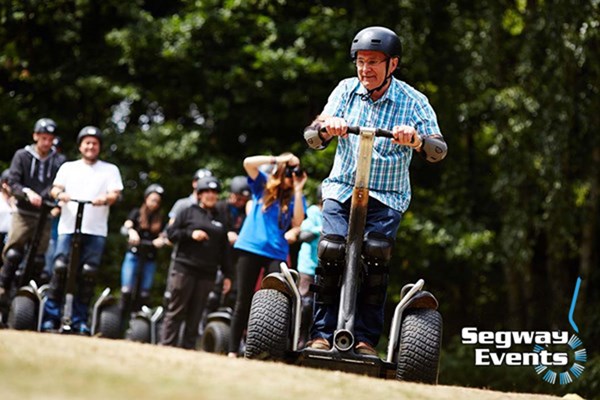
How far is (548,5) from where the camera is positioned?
55.9ft

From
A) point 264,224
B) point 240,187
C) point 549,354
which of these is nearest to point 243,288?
point 264,224

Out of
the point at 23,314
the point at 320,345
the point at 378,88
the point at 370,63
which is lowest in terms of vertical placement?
the point at 320,345

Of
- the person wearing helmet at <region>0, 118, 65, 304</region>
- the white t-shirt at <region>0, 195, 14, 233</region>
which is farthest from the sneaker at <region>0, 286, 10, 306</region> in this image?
the white t-shirt at <region>0, 195, 14, 233</region>

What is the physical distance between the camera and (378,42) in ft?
23.7

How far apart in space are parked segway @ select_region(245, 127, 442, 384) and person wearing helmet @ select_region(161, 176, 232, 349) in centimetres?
511

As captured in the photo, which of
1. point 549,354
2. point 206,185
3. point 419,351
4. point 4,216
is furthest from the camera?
point 549,354

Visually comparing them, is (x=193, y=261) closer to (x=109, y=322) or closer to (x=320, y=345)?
(x=109, y=322)

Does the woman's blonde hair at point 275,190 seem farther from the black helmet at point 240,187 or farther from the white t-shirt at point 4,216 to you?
the white t-shirt at point 4,216

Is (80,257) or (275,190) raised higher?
(275,190)

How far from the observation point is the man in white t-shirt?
1096cm

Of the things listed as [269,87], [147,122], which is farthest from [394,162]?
[147,122]

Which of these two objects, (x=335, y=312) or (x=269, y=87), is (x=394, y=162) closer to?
(x=335, y=312)

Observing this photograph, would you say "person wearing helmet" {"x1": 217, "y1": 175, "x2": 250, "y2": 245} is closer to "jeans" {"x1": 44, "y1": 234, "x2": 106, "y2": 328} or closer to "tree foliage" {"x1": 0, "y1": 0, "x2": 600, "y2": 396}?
"jeans" {"x1": 44, "y1": 234, "x2": 106, "y2": 328}

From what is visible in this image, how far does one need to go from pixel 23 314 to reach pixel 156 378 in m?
6.62
